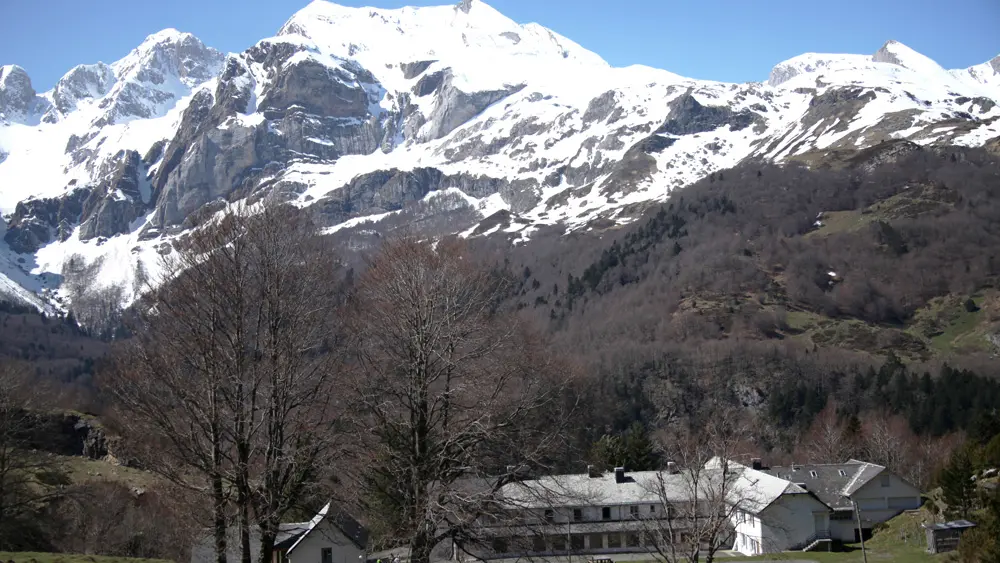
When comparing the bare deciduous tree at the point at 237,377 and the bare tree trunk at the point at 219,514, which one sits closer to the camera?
the bare tree trunk at the point at 219,514

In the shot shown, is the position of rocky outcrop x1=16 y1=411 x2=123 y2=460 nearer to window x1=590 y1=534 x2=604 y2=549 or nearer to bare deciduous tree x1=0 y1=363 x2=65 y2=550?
bare deciduous tree x1=0 y1=363 x2=65 y2=550

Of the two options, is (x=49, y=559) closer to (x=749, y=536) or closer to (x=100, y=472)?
(x=749, y=536)

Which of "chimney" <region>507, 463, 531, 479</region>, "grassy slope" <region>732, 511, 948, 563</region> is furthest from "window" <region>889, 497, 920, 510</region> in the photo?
"chimney" <region>507, 463, 531, 479</region>

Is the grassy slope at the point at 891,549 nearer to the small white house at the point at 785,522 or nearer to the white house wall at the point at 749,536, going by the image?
the small white house at the point at 785,522

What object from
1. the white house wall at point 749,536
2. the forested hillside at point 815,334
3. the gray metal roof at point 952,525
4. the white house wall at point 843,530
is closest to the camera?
the gray metal roof at point 952,525

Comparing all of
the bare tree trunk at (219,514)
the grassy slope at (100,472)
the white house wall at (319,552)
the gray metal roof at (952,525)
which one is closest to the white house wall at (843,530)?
the gray metal roof at (952,525)

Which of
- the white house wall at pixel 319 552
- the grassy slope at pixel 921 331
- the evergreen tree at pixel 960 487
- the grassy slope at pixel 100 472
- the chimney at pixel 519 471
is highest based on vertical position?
the grassy slope at pixel 921 331

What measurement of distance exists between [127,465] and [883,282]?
6086 inches

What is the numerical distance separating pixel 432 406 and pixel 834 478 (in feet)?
166

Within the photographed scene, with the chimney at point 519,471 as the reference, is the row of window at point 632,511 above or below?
below

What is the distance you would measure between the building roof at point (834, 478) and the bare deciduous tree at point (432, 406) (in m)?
44.4

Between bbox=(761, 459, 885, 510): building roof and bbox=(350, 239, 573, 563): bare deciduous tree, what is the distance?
44.4 m

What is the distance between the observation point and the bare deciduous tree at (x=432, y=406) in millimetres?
17609

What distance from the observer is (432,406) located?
62.2ft
